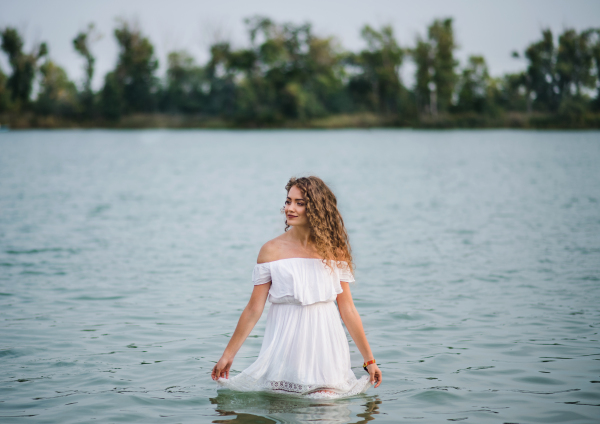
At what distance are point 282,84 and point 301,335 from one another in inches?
3639

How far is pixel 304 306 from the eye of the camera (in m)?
4.81

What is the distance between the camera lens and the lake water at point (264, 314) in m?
5.61

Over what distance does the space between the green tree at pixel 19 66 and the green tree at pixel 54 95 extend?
1863 mm

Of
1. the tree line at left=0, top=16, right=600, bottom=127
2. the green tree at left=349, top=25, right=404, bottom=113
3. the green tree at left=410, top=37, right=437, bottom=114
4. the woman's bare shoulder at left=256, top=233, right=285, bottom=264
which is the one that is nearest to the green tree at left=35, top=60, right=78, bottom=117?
the tree line at left=0, top=16, right=600, bottom=127

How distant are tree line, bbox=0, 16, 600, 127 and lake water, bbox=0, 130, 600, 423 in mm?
71685

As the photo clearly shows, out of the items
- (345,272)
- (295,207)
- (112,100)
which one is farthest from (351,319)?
(112,100)

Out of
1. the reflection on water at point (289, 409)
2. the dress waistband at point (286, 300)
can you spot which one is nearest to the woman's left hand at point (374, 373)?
the reflection on water at point (289, 409)

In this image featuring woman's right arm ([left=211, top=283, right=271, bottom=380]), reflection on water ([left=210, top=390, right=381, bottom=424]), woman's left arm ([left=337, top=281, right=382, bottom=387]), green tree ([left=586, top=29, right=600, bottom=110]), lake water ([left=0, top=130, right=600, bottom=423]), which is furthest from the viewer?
green tree ([left=586, top=29, right=600, bottom=110])

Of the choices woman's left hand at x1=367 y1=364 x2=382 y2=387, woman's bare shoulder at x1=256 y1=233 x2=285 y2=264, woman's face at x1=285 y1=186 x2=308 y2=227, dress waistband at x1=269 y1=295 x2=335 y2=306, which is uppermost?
woman's face at x1=285 y1=186 x2=308 y2=227

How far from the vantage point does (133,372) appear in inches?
251

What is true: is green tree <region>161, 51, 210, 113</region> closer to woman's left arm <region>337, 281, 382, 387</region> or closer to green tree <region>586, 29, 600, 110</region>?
green tree <region>586, 29, 600, 110</region>

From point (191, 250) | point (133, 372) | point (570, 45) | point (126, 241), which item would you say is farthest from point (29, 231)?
point (570, 45)

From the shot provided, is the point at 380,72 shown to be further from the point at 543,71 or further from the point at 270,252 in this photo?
the point at 270,252

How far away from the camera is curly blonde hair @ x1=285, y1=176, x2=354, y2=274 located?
15.2 ft
